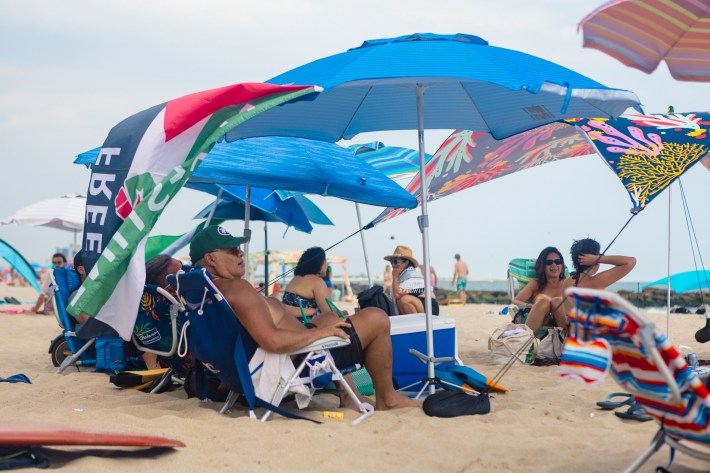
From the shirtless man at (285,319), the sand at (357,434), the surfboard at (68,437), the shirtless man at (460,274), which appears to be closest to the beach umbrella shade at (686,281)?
the shirtless man at (460,274)

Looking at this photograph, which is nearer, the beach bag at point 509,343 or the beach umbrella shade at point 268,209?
the beach bag at point 509,343

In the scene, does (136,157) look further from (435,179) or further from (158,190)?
(435,179)

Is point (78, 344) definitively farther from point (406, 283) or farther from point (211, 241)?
point (406, 283)

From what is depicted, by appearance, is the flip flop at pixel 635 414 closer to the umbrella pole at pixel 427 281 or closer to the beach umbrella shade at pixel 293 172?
the umbrella pole at pixel 427 281

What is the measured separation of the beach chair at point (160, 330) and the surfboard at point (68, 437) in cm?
174

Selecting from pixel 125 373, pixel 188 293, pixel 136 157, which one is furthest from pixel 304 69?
pixel 125 373

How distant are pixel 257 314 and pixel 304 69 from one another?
1.58 m

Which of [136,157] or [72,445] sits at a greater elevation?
[136,157]

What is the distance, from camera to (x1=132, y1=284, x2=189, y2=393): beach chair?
516 centimetres

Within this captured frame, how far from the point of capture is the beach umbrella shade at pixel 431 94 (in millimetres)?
4316

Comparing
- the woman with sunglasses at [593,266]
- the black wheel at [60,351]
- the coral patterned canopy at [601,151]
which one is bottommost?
the black wheel at [60,351]

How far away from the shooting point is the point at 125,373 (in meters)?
5.29

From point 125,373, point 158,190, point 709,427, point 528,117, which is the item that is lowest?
point 125,373

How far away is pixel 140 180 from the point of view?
14.1 feet
